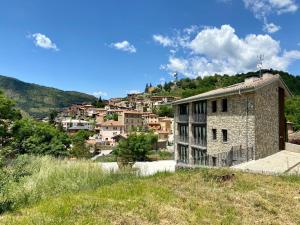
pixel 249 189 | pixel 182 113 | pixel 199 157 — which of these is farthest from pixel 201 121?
pixel 249 189

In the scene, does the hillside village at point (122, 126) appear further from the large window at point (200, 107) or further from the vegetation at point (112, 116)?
the large window at point (200, 107)

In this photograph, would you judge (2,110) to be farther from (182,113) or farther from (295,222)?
(295,222)

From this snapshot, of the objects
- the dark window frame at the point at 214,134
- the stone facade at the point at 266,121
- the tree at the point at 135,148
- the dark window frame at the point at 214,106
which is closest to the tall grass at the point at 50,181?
the stone facade at the point at 266,121

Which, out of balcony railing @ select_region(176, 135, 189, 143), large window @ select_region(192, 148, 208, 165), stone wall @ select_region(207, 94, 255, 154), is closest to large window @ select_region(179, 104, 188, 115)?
balcony railing @ select_region(176, 135, 189, 143)

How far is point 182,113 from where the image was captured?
3753 centimetres

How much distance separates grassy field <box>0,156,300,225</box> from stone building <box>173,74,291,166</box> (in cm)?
1108

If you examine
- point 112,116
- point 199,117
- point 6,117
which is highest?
point 112,116

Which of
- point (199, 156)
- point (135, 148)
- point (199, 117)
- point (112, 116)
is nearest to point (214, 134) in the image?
point (199, 117)

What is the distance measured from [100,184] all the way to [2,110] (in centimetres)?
3398

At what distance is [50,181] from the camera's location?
11859mm

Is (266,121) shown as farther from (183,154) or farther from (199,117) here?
(183,154)

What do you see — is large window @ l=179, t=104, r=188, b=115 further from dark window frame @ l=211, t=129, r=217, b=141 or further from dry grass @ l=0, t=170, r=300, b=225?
dry grass @ l=0, t=170, r=300, b=225

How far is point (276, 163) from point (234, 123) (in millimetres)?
5039

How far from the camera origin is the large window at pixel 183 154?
36169 mm
